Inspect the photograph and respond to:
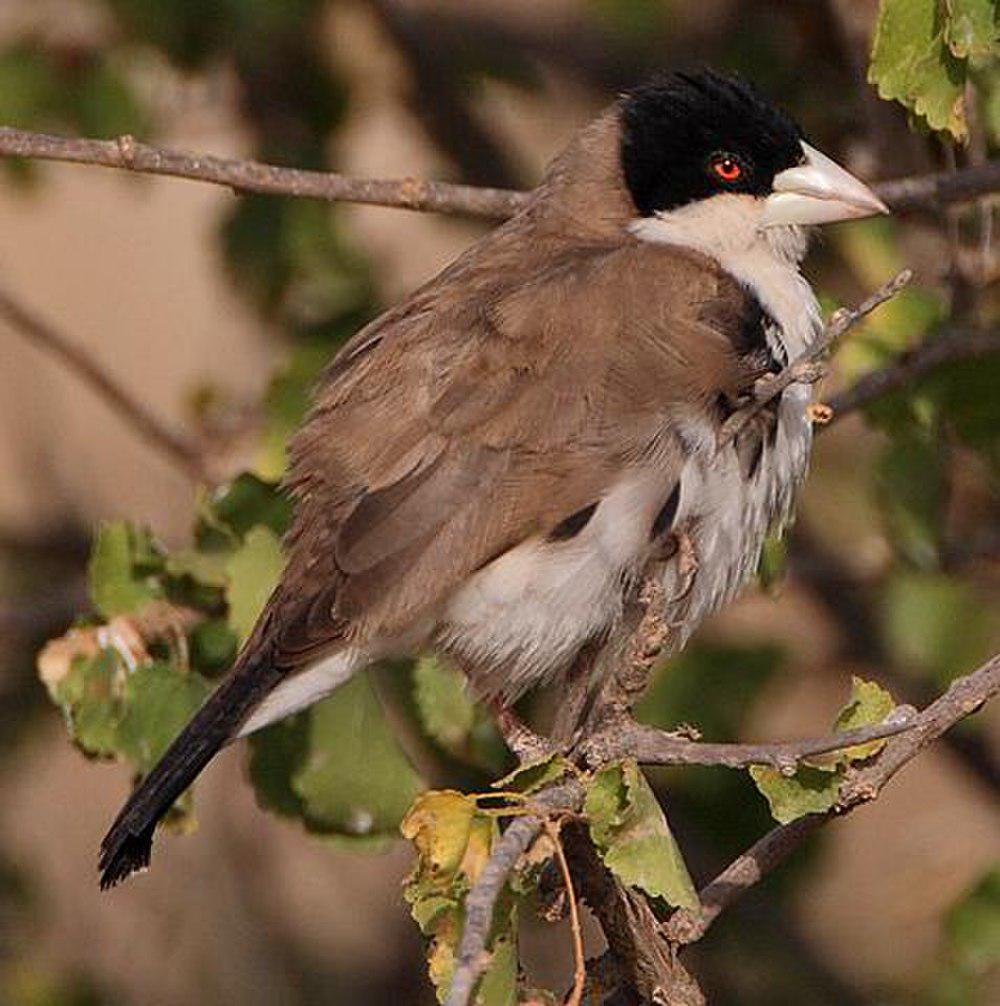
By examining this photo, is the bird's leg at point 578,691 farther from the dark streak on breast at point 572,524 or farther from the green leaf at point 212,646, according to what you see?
the green leaf at point 212,646

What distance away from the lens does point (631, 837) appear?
293cm

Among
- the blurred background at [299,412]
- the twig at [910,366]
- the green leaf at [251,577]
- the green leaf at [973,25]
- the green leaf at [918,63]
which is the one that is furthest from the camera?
the blurred background at [299,412]

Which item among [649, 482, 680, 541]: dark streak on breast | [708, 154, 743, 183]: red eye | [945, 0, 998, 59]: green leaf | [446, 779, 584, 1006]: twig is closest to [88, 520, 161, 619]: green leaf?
[649, 482, 680, 541]: dark streak on breast

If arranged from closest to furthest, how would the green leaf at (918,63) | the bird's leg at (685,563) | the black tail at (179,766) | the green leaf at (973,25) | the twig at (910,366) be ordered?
the green leaf at (973,25)
the green leaf at (918,63)
the black tail at (179,766)
the bird's leg at (685,563)
the twig at (910,366)

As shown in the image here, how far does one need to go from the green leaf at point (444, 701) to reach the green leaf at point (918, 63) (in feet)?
3.96

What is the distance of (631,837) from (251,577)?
3.72 ft

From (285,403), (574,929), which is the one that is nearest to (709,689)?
(285,403)

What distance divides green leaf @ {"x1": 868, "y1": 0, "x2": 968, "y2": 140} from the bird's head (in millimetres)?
621

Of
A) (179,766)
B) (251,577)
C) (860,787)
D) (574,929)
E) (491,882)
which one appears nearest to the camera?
(491,882)

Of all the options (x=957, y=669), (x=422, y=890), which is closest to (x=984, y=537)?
(x=957, y=669)

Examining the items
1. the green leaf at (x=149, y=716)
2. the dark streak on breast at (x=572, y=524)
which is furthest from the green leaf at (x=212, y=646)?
the dark streak on breast at (x=572, y=524)

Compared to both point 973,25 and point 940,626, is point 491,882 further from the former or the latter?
point 940,626

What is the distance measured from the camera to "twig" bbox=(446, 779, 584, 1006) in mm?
2464

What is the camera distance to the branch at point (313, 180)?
362cm
